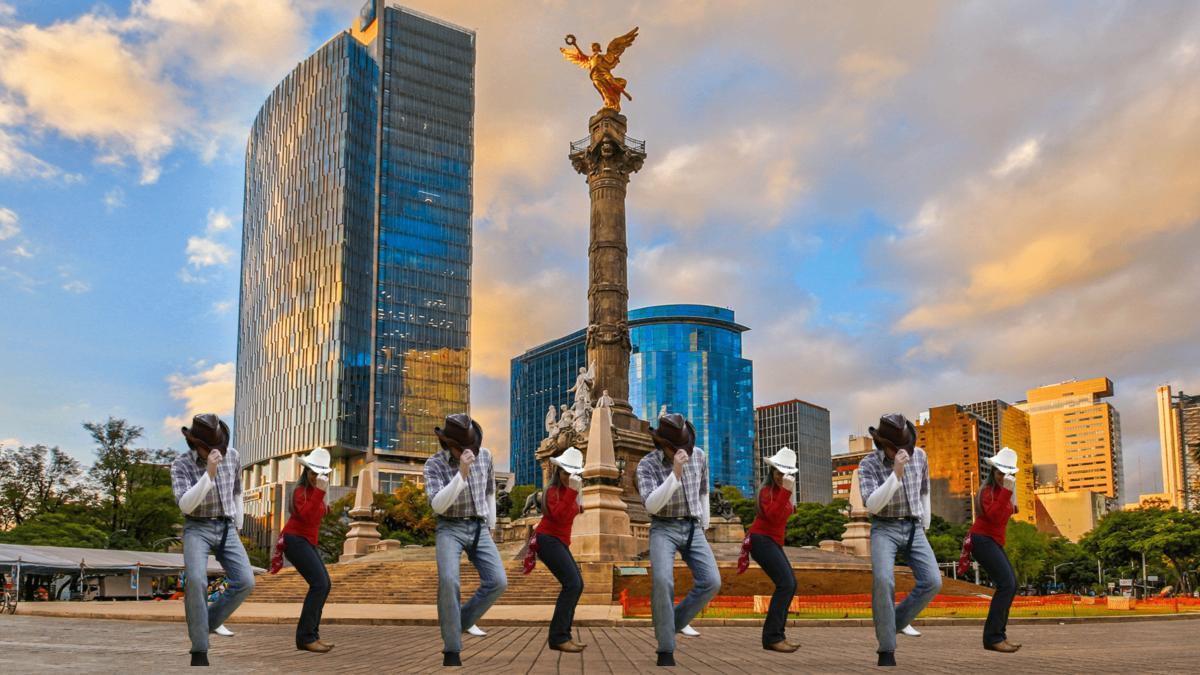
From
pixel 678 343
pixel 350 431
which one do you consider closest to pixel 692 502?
pixel 350 431

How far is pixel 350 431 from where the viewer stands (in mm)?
100625

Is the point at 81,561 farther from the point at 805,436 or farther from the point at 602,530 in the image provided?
the point at 805,436

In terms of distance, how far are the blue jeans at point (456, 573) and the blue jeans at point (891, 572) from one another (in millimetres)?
3440

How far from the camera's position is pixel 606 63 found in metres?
45.9

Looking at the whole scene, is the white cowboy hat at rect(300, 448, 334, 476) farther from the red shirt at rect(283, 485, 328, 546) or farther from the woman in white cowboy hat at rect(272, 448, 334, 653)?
the red shirt at rect(283, 485, 328, 546)

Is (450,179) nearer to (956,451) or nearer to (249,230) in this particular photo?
(249,230)

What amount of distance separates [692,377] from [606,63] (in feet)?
370

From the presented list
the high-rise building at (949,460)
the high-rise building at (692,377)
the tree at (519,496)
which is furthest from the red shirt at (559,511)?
the high-rise building at (949,460)

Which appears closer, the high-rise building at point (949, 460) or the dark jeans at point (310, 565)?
the dark jeans at point (310, 565)

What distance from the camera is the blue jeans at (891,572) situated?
9.45 metres

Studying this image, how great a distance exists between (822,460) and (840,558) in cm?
15433

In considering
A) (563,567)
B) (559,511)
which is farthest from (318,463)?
(563,567)

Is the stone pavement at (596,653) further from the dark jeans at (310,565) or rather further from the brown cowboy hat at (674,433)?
the brown cowboy hat at (674,433)

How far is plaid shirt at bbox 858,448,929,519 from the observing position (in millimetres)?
9617
